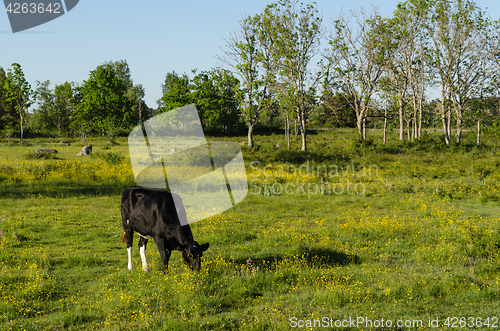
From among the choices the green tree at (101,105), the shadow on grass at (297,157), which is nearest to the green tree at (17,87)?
the green tree at (101,105)

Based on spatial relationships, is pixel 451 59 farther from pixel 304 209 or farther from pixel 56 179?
pixel 56 179

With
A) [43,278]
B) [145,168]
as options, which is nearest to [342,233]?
[43,278]

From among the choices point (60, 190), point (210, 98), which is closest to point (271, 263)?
point (60, 190)

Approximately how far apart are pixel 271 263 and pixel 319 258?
153 cm

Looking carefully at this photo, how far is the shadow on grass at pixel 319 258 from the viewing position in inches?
363

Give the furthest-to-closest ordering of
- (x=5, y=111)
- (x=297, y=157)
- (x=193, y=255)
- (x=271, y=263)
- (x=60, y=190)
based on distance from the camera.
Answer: (x=5, y=111)
(x=297, y=157)
(x=60, y=190)
(x=271, y=263)
(x=193, y=255)

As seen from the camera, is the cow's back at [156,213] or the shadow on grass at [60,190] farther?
the shadow on grass at [60,190]

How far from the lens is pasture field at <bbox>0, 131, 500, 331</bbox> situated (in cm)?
628

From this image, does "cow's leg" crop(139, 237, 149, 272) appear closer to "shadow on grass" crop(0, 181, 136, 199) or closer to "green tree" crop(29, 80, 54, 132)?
"shadow on grass" crop(0, 181, 136, 199)

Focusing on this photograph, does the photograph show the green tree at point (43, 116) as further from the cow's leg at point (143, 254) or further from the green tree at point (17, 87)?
the cow's leg at point (143, 254)

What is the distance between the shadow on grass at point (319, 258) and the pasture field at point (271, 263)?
0.05 m

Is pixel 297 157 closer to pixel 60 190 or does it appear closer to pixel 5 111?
pixel 60 190

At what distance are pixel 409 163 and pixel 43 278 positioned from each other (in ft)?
89.7

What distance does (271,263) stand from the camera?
355 inches
